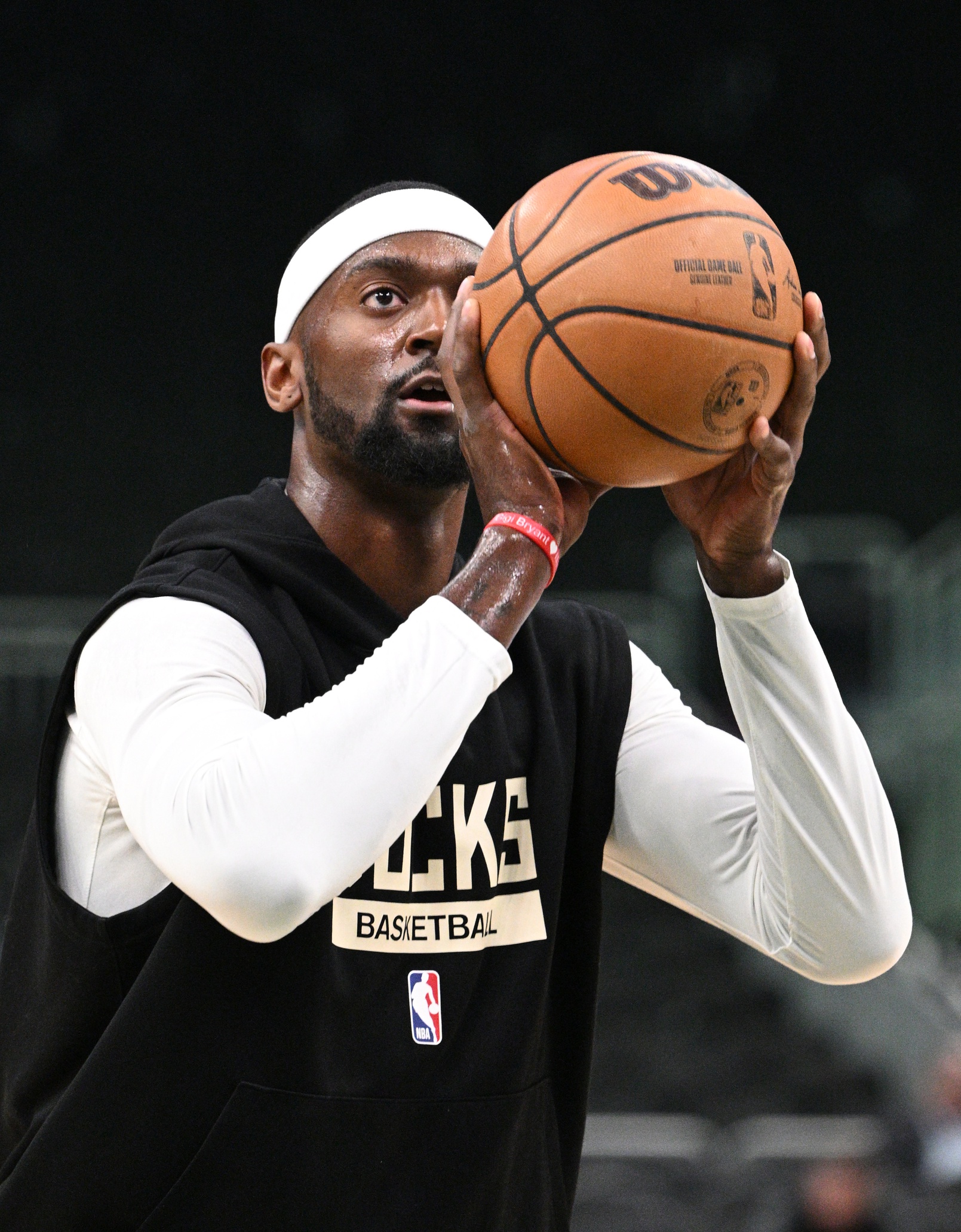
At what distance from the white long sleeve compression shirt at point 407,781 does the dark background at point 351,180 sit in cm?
687

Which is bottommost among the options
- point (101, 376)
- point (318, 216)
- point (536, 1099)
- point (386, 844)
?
point (101, 376)

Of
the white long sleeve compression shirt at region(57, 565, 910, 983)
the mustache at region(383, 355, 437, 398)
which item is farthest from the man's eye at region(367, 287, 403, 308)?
the white long sleeve compression shirt at region(57, 565, 910, 983)

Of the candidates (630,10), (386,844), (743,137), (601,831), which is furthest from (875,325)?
(386,844)

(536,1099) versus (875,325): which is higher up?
(536,1099)

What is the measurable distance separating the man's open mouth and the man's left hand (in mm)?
324

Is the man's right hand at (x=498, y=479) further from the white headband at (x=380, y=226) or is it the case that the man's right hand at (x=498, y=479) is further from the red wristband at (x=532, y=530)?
the white headband at (x=380, y=226)

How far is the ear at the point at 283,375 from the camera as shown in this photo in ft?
7.25

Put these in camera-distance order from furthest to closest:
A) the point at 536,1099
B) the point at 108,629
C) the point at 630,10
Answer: the point at 630,10, the point at 536,1099, the point at 108,629

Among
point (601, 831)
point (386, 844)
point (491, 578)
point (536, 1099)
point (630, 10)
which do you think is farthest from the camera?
point (630, 10)

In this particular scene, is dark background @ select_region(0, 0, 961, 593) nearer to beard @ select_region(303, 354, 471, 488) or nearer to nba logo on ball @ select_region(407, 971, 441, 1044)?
beard @ select_region(303, 354, 471, 488)

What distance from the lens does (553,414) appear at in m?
1.68

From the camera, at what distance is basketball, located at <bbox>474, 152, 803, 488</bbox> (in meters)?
1.65

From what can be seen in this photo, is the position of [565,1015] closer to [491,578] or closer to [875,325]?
[491,578]

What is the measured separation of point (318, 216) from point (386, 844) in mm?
7835
